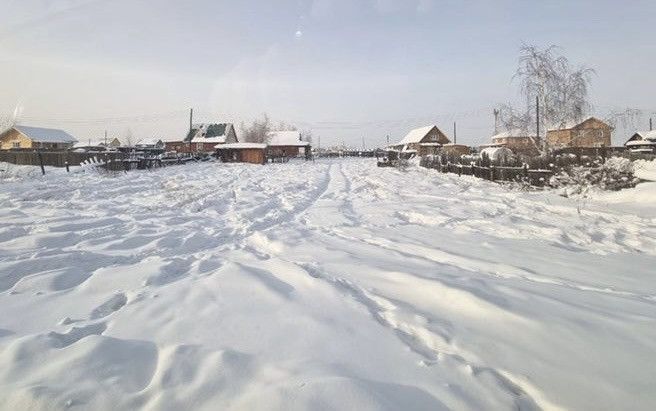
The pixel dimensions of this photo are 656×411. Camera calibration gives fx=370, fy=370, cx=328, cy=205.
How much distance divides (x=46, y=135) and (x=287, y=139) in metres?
37.2

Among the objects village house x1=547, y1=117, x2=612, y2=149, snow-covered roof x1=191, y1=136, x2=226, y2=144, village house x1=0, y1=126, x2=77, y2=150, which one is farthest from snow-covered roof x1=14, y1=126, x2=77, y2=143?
village house x1=547, y1=117, x2=612, y2=149

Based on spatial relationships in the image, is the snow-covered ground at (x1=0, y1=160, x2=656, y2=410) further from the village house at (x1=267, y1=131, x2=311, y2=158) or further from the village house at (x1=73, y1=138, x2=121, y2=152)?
the village house at (x1=267, y1=131, x2=311, y2=158)

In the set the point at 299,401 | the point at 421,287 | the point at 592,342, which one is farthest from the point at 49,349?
the point at 592,342

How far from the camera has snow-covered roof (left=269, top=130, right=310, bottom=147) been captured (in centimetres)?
6419

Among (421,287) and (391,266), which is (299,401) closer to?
(421,287)

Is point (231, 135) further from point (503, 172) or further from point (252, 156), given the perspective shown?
point (503, 172)

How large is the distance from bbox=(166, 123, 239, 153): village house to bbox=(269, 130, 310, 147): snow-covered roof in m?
7.77

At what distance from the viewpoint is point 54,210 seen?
820cm

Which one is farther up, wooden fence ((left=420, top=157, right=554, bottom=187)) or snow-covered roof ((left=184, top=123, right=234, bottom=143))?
snow-covered roof ((left=184, top=123, right=234, bottom=143))

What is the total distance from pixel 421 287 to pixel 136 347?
246 centimetres

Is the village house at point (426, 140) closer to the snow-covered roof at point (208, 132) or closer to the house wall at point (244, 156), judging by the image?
the house wall at point (244, 156)

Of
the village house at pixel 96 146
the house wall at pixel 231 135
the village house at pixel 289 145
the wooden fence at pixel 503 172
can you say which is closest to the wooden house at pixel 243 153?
the village house at pixel 96 146

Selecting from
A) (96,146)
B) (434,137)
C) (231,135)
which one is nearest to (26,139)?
(96,146)

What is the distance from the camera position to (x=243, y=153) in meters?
45.1
